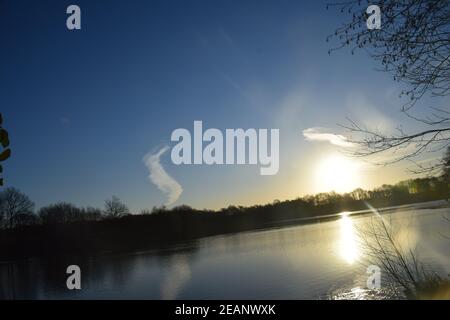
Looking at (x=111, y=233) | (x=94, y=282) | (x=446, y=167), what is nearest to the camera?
(x=446, y=167)

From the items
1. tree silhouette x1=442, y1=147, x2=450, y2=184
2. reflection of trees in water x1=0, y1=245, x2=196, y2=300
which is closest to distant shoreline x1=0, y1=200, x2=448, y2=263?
reflection of trees in water x1=0, y1=245, x2=196, y2=300

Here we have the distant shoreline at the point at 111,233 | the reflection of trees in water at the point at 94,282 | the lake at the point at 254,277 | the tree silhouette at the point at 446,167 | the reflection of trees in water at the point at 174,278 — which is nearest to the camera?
the tree silhouette at the point at 446,167

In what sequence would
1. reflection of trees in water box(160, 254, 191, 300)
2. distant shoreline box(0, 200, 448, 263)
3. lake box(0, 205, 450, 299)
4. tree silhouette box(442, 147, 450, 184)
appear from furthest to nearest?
distant shoreline box(0, 200, 448, 263), reflection of trees in water box(160, 254, 191, 300), lake box(0, 205, 450, 299), tree silhouette box(442, 147, 450, 184)

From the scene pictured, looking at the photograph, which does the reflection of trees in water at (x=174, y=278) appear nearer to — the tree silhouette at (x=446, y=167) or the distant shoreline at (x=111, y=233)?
the tree silhouette at (x=446, y=167)

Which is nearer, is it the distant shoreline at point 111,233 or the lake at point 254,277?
the lake at point 254,277

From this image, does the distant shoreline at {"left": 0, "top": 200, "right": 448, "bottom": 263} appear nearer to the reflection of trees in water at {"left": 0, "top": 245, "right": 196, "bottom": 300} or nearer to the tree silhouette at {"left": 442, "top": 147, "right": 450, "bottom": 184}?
the reflection of trees in water at {"left": 0, "top": 245, "right": 196, "bottom": 300}

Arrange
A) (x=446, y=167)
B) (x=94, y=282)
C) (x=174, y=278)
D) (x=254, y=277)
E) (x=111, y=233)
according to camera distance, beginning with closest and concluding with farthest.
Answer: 1. (x=446, y=167)
2. (x=254, y=277)
3. (x=174, y=278)
4. (x=94, y=282)
5. (x=111, y=233)

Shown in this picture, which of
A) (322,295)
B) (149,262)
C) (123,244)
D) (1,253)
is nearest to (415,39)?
(322,295)

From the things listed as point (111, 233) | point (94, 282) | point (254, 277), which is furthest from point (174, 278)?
point (111, 233)

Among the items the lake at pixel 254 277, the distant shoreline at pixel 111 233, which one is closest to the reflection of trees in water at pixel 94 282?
the lake at pixel 254 277

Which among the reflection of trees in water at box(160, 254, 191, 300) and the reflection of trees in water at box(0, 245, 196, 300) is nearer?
the reflection of trees in water at box(160, 254, 191, 300)

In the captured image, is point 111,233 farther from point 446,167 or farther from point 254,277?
point 446,167
